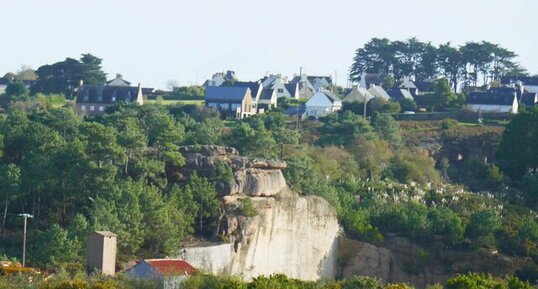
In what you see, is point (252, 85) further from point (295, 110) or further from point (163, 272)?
point (163, 272)

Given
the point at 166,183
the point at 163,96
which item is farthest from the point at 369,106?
the point at 166,183

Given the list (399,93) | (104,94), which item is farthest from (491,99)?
(104,94)

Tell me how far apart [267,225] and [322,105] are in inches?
1253

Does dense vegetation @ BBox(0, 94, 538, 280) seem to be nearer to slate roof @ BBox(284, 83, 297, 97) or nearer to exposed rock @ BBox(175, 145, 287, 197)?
exposed rock @ BBox(175, 145, 287, 197)

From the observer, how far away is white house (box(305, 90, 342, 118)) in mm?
78188

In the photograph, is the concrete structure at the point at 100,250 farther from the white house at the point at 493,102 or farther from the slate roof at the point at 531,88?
the slate roof at the point at 531,88

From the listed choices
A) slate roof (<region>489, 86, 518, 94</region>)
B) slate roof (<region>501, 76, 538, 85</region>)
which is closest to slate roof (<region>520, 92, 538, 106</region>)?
slate roof (<region>489, 86, 518, 94</region>)

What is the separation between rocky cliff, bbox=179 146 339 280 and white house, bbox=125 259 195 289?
19.0ft

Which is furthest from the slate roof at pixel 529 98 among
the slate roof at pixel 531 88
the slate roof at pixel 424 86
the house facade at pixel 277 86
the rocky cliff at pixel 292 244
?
the rocky cliff at pixel 292 244

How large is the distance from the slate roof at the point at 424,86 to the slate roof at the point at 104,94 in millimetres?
23915

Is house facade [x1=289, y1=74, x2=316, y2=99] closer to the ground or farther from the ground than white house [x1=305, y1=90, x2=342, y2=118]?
farther from the ground

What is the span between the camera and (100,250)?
37906mm

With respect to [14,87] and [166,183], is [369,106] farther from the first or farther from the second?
[166,183]

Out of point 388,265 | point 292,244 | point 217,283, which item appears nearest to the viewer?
point 217,283
